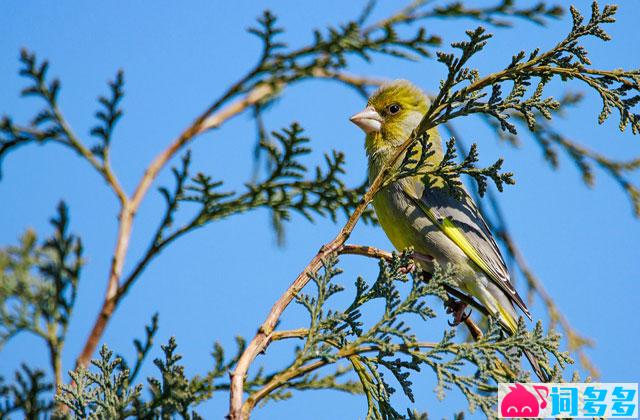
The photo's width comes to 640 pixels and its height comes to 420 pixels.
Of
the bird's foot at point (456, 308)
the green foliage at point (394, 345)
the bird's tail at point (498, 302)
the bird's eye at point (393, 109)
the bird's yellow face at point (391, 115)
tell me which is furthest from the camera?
the bird's eye at point (393, 109)

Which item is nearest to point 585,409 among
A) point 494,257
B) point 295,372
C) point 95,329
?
point 295,372

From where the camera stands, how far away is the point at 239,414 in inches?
68.6

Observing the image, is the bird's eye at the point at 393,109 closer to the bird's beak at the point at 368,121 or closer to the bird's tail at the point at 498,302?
the bird's beak at the point at 368,121

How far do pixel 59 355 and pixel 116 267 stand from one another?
18.8 inches

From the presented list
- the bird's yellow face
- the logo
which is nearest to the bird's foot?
the logo

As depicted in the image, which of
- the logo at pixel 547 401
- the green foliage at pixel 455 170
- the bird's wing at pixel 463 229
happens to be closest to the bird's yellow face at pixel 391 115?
the bird's wing at pixel 463 229

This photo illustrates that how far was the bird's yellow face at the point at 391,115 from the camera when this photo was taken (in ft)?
13.5

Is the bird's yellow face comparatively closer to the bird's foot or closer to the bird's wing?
the bird's wing

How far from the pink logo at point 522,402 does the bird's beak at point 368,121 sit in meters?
2.14

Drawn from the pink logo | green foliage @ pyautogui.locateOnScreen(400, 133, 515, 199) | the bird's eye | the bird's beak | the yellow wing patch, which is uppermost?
the bird's eye

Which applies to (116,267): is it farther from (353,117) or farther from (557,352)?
(557,352)

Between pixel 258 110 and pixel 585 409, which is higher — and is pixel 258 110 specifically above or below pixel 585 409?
above

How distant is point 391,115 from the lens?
4.23m

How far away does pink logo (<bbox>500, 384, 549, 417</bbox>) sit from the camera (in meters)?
2.21
